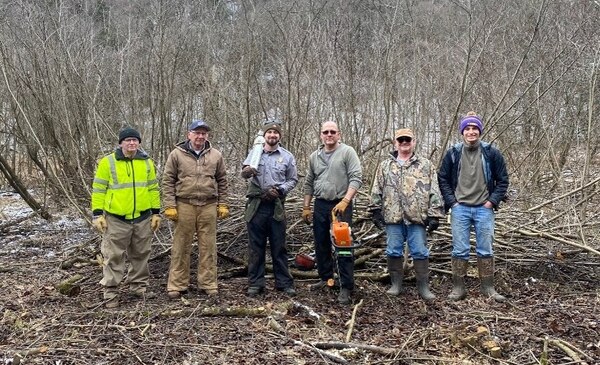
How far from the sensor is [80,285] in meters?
5.90

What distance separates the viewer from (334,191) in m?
5.27

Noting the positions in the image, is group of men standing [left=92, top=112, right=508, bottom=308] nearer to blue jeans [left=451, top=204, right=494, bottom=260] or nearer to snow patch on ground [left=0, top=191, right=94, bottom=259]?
blue jeans [left=451, top=204, right=494, bottom=260]

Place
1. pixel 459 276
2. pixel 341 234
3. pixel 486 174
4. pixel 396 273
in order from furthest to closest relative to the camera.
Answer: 1. pixel 396 273
2. pixel 459 276
3. pixel 486 174
4. pixel 341 234

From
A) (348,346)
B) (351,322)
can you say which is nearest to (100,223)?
(351,322)

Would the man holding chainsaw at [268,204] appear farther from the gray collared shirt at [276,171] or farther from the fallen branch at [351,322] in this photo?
the fallen branch at [351,322]

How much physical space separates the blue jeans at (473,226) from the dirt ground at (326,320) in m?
0.47

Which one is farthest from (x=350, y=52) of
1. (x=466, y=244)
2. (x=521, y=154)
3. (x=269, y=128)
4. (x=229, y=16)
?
(x=466, y=244)

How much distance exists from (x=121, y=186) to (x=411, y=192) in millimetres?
2864

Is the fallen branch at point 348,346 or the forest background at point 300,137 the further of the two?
the forest background at point 300,137

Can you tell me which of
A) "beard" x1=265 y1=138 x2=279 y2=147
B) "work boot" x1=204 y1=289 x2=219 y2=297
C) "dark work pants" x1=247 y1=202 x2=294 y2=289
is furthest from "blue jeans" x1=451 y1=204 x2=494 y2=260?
"work boot" x1=204 y1=289 x2=219 y2=297

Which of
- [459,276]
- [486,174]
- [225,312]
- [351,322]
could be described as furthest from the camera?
[459,276]

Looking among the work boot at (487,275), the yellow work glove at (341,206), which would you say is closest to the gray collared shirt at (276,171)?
the yellow work glove at (341,206)

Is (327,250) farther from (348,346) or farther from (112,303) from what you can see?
(112,303)

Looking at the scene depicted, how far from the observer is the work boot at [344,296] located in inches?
204
